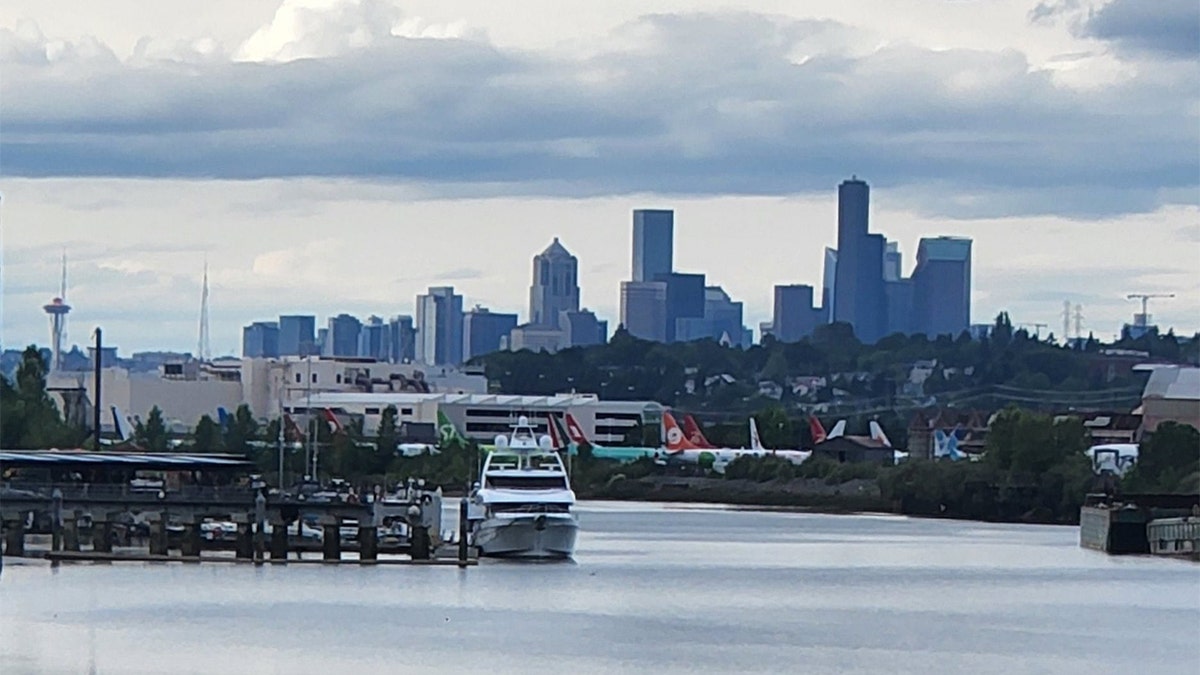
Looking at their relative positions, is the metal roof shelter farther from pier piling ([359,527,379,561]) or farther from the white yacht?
pier piling ([359,527,379,561])

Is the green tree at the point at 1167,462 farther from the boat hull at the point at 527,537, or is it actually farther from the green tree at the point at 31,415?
the boat hull at the point at 527,537

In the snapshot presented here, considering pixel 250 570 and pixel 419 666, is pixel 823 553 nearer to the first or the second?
pixel 250 570

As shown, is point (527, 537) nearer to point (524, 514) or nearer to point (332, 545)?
point (524, 514)

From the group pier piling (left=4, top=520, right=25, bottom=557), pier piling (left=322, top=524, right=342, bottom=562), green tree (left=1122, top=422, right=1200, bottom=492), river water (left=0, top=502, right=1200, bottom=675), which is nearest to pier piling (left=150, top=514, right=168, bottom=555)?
river water (left=0, top=502, right=1200, bottom=675)

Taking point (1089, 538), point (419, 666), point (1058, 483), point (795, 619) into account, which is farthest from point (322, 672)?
point (1058, 483)

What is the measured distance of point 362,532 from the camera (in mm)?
107250

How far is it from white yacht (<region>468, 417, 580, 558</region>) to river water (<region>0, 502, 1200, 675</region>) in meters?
1.44

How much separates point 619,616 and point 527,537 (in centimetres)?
2121

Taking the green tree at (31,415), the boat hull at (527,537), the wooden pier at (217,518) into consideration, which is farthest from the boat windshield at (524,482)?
the green tree at (31,415)

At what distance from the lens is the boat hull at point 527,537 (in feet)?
356

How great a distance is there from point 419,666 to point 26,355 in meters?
117

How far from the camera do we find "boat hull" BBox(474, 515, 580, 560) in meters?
108

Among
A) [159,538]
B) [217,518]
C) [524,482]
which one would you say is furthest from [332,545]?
[217,518]

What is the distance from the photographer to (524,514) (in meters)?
109
